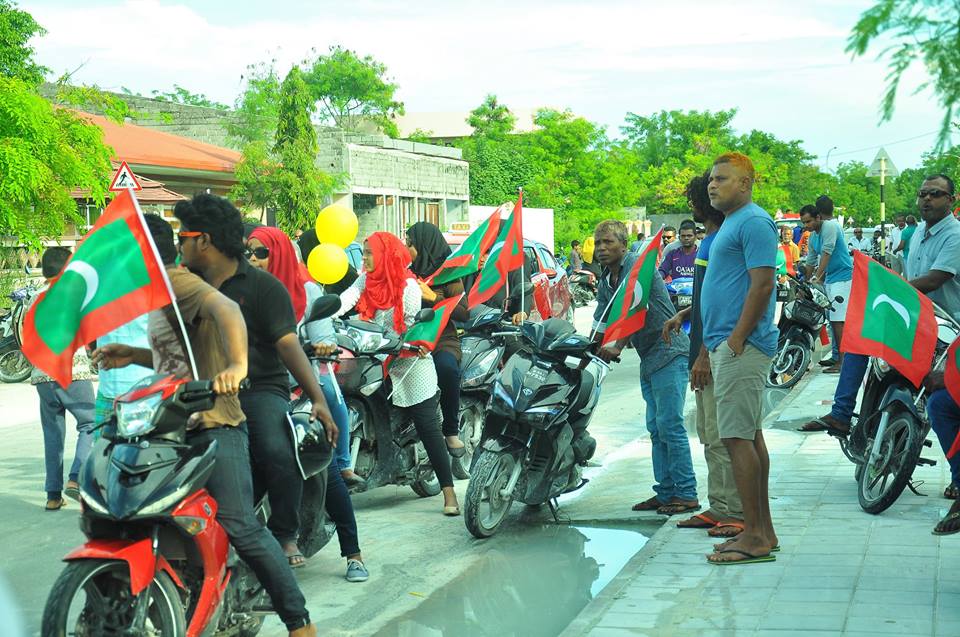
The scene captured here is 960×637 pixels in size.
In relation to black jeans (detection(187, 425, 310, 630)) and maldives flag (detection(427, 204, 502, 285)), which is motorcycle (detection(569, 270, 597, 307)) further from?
black jeans (detection(187, 425, 310, 630))

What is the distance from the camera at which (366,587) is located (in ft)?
20.2

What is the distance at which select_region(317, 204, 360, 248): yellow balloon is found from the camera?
10.9 m

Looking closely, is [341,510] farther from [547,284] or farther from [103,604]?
[547,284]

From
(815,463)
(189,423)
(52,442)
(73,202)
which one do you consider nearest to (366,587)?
(189,423)

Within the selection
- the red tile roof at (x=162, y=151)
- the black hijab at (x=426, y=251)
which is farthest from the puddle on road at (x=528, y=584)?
the red tile roof at (x=162, y=151)

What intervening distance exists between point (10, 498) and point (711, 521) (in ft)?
15.9

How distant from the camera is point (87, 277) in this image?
14.9 feet

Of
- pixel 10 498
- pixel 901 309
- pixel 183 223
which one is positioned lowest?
pixel 10 498

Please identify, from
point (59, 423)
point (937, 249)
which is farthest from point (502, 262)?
point (59, 423)

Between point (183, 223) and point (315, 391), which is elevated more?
point (183, 223)

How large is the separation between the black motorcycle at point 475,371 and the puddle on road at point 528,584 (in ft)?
5.26

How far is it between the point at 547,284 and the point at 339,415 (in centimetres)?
977

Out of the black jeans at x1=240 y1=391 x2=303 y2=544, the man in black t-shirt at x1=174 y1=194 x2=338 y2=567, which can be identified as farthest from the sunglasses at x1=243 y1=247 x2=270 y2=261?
the black jeans at x1=240 y1=391 x2=303 y2=544

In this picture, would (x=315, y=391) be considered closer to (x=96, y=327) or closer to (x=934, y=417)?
(x=96, y=327)
